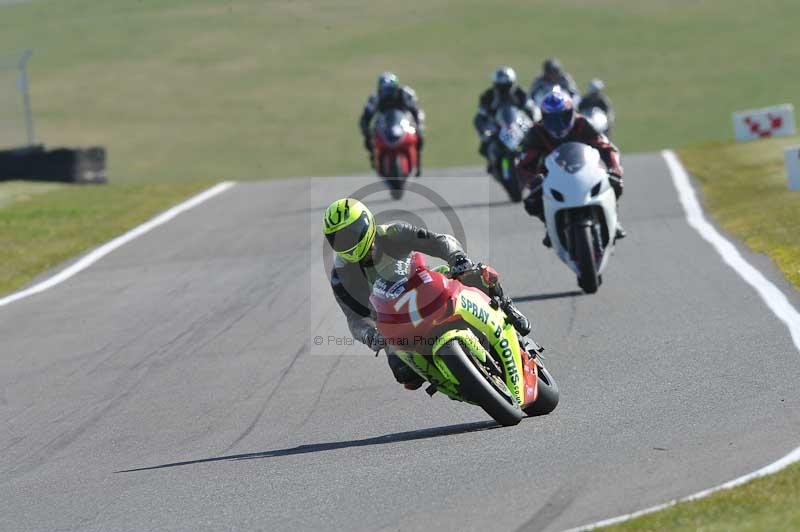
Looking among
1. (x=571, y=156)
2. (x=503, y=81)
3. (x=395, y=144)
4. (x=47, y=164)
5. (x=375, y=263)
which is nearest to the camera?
(x=375, y=263)

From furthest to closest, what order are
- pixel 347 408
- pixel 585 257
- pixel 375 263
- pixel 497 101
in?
pixel 497 101
pixel 585 257
pixel 347 408
pixel 375 263

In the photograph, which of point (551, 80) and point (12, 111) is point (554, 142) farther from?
point (12, 111)

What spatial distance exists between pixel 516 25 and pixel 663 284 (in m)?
46.8

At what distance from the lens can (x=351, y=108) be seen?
48.4 meters

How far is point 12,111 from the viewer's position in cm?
2786

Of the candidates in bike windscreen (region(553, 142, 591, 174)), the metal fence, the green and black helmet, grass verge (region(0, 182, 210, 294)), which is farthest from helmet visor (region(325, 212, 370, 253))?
the metal fence

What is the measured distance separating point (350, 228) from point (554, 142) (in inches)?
205

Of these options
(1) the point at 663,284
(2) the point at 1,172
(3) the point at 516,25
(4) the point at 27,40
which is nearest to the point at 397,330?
(1) the point at 663,284

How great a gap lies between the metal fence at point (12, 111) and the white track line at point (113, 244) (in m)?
3.81

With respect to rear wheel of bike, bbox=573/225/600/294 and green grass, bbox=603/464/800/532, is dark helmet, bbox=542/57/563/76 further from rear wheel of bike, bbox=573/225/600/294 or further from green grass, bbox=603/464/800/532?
green grass, bbox=603/464/800/532

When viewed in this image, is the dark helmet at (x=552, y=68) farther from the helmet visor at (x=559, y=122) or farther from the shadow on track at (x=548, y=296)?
the shadow on track at (x=548, y=296)

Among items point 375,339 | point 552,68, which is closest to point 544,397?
point 375,339

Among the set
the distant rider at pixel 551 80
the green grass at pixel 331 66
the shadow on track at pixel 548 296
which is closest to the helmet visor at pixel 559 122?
the shadow on track at pixel 548 296

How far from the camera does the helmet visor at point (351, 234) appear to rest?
26.9ft
